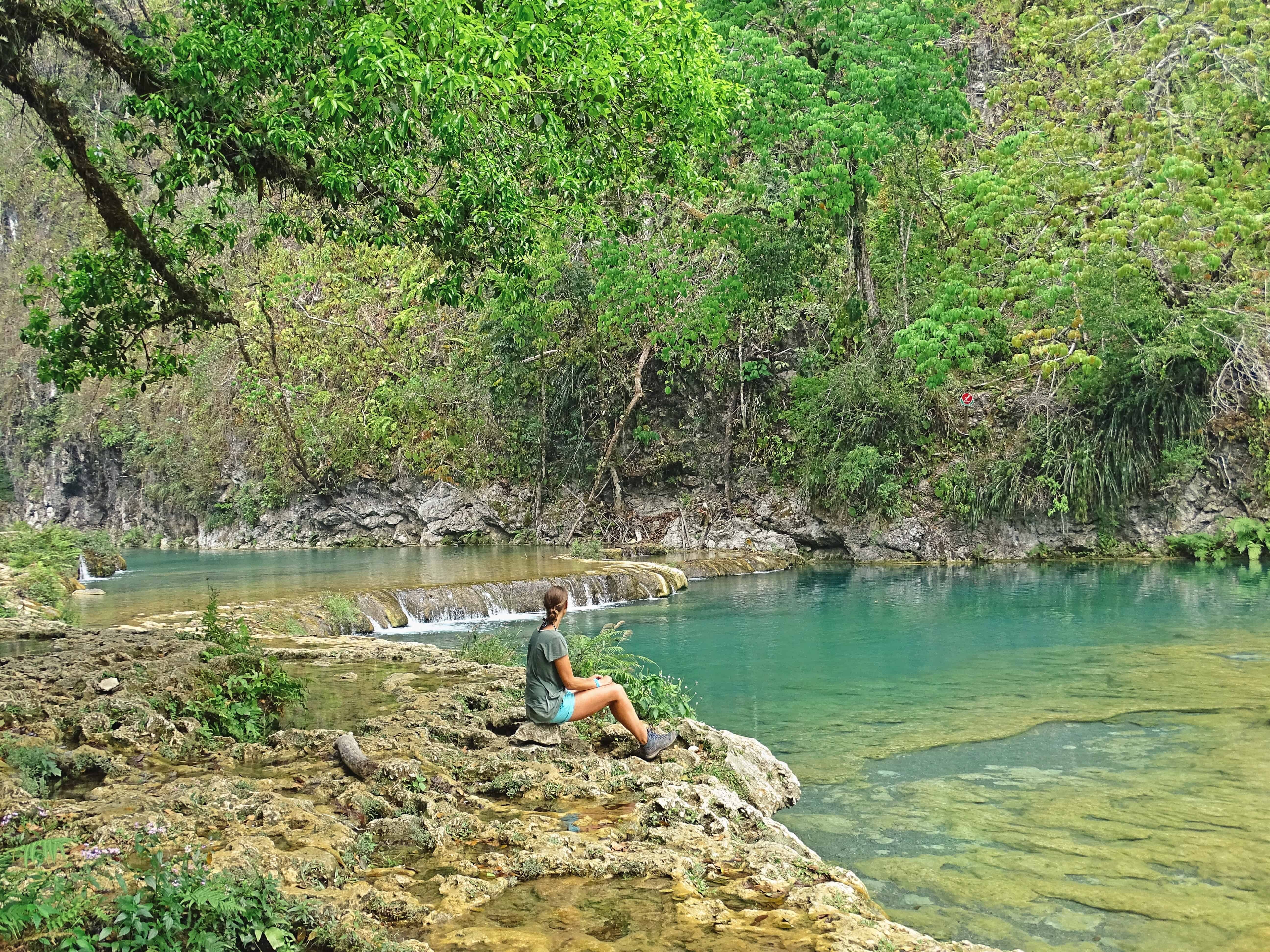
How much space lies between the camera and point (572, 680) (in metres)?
6.08

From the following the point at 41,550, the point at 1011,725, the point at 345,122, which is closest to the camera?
the point at 345,122

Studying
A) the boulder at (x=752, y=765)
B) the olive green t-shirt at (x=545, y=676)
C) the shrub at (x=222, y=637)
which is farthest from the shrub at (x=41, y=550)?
the boulder at (x=752, y=765)

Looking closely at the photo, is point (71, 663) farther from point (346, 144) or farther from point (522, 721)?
point (346, 144)

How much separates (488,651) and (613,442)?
14243 millimetres

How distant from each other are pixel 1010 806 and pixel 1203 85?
1610 centimetres

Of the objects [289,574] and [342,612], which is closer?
[342,612]

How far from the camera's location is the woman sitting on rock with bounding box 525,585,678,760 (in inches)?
239

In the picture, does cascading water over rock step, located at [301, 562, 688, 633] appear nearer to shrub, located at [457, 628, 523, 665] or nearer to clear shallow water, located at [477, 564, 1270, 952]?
clear shallow water, located at [477, 564, 1270, 952]

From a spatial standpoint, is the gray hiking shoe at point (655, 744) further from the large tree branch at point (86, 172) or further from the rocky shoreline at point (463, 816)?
the large tree branch at point (86, 172)

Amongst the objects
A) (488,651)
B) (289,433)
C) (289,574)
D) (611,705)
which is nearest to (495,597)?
(289,574)

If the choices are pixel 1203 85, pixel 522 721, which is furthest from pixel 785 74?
pixel 522 721

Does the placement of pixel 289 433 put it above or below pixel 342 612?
above

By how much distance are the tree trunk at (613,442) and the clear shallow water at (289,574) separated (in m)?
1.16

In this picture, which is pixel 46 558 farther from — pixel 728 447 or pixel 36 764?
pixel 728 447
